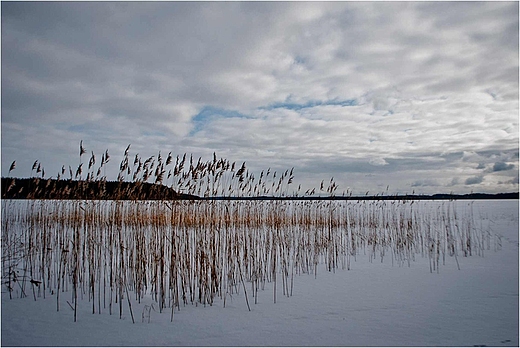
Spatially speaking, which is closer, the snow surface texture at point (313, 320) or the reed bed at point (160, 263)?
the snow surface texture at point (313, 320)

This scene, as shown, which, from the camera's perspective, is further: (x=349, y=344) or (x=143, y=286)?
(x=143, y=286)

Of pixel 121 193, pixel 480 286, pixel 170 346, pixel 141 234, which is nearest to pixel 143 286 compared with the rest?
pixel 141 234

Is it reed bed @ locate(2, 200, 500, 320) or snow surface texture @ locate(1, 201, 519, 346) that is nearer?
snow surface texture @ locate(1, 201, 519, 346)

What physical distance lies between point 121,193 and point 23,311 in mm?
1661

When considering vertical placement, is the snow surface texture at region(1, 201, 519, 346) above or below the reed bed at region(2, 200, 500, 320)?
below

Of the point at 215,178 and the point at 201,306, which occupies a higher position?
the point at 215,178

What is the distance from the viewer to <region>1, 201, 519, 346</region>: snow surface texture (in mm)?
3137

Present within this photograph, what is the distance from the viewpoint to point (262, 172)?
604 cm

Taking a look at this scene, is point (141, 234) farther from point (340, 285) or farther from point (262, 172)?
point (340, 285)

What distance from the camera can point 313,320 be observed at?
3.61 meters

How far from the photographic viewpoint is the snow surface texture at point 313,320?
314 cm

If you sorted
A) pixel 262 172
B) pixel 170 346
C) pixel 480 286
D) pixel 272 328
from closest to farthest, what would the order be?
pixel 170 346, pixel 272 328, pixel 480 286, pixel 262 172

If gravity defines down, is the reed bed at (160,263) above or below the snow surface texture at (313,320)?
above

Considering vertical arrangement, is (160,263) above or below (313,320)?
above
